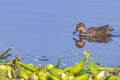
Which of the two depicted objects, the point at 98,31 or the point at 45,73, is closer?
the point at 45,73

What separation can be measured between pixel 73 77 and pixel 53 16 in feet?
26.9

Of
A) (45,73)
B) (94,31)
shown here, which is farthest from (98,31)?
(45,73)

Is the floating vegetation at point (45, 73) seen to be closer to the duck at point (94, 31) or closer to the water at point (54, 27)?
the water at point (54, 27)

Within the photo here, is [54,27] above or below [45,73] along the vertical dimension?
above

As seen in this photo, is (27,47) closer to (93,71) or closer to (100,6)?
(93,71)

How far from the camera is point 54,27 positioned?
937 cm

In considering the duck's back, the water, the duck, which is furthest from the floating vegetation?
the duck's back

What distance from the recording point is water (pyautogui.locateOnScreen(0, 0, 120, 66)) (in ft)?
21.4

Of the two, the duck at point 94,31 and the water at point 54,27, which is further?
the duck at point 94,31

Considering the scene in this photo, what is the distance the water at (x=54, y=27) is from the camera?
653 cm

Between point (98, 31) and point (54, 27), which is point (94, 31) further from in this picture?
point (54, 27)

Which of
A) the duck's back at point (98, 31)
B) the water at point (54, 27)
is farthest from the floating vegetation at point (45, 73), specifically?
the duck's back at point (98, 31)

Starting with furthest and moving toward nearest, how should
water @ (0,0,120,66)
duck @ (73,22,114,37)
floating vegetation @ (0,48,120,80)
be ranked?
duck @ (73,22,114,37), water @ (0,0,120,66), floating vegetation @ (0,48,120,80)

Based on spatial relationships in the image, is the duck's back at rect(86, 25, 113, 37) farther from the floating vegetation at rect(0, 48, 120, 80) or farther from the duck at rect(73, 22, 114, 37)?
the floating vegetation at rect(0, 48, 120, 80)
